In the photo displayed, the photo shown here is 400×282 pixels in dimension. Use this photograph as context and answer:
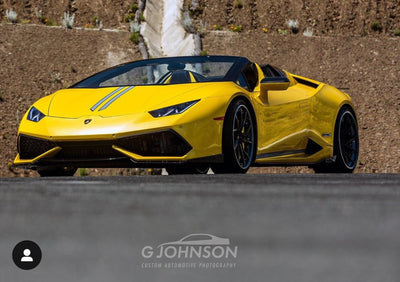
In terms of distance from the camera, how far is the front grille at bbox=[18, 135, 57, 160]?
274 inches

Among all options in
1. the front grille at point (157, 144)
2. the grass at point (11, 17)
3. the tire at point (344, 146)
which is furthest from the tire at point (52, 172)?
the grass at point (11, 17)

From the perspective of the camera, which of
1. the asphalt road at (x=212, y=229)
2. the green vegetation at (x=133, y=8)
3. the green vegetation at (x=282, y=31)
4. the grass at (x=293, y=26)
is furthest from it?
the green vegetation at (x=133, y=8)

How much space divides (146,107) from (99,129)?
44 cm

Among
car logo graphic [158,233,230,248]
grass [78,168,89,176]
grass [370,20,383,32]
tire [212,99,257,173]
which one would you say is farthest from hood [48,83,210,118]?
grass [370,20,383,32]

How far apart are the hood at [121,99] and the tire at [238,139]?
13.9 inches

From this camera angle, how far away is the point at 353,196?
3.17 m

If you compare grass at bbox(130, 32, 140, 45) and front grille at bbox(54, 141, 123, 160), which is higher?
front grille at bbox(54, 141, 123, 160)

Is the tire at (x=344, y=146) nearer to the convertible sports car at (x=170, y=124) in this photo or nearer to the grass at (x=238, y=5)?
the convertible sports car at (x=170, y=124)

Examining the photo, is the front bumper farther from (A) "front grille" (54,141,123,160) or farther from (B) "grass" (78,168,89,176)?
(B) "grass" (78,168,89,176)

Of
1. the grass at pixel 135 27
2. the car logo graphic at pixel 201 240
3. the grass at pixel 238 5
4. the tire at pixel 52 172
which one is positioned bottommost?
the tire at pixel 52 172

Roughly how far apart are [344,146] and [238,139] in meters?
2.98

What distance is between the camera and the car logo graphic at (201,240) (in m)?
3.05

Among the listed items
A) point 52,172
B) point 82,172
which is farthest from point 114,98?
point 82,172

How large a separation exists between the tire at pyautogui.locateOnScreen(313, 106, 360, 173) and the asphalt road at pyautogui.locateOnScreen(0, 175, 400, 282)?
6.31 m
